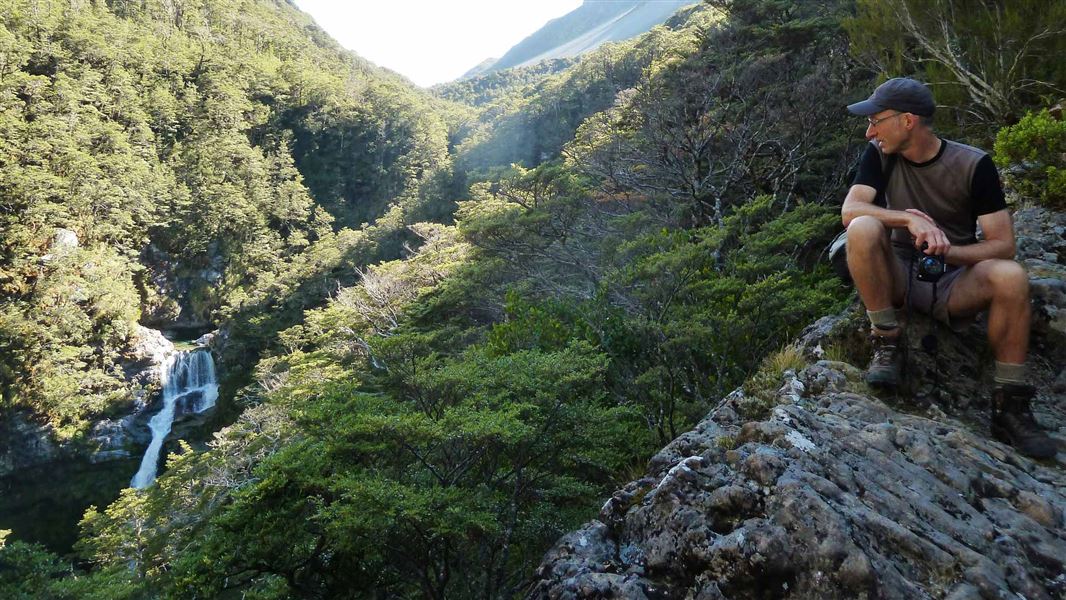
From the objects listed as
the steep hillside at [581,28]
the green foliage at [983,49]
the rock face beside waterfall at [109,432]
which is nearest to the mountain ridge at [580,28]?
the steep hillside at [581,28]

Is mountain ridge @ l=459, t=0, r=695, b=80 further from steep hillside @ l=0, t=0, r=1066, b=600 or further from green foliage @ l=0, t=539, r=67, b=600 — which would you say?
green foliage @ l=0, t=539, r=67, b=600

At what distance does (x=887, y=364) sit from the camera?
2.03 metres

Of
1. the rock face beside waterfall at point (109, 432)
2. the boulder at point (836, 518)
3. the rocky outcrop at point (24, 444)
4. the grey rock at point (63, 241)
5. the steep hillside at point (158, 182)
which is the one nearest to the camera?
the boulder at point (836, 518)

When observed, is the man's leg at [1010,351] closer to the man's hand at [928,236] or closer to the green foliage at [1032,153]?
the man's hand at [928,236]

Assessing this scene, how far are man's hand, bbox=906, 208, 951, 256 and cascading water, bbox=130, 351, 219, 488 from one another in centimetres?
2817

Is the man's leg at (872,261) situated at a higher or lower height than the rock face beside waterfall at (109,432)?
higher

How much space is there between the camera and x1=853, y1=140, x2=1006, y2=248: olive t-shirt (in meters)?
2.03

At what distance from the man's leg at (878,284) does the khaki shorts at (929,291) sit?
4.1 inches

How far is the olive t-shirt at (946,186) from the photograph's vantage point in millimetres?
2033

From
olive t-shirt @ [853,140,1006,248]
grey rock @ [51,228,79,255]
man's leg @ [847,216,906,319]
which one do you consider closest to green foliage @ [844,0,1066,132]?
olive t-shirt @ [853,140,1006,248]

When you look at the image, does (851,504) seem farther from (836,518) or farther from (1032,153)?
(1032,153)

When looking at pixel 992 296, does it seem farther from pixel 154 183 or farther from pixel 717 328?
pixel 154 183

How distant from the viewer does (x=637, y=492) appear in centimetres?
196

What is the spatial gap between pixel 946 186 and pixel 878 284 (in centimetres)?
48
